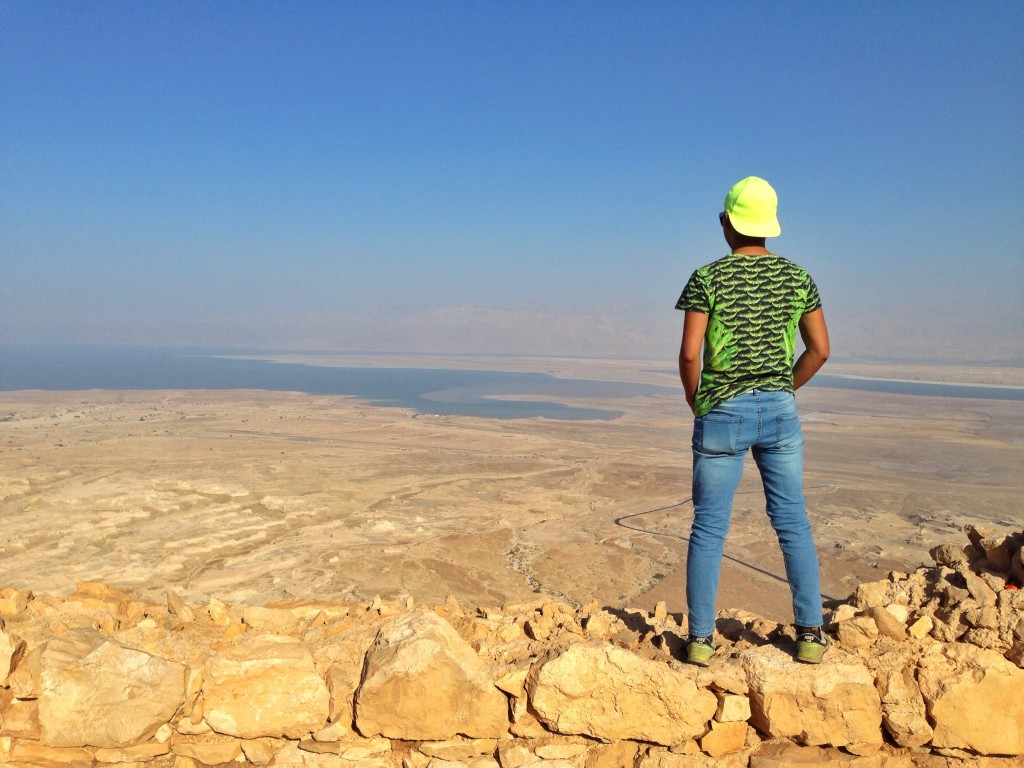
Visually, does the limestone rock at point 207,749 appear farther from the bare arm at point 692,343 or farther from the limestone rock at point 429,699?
the bare arm at point 692,343

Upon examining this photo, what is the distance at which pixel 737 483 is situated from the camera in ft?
8.38

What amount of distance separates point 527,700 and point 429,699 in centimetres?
36

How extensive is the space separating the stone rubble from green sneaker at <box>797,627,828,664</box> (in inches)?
1.5

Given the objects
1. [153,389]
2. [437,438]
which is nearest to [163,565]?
[437,438]

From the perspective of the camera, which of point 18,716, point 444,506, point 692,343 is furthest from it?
point 444,506

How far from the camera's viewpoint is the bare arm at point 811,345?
261 cm

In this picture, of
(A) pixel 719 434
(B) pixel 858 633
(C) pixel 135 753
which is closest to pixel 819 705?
(B) pixel 858 633

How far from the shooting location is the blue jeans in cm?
253

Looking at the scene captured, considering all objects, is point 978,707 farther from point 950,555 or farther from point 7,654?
point 7,654

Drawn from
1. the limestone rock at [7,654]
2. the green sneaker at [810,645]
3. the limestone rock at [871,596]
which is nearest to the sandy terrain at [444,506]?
the limestone rock at [871,596]

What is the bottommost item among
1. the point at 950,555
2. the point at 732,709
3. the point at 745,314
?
the point at 732,709

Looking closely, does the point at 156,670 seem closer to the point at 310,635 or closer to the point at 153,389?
the point at 310,635

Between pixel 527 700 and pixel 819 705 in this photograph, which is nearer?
pixel 819 705

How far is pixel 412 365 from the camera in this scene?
2958 inches
